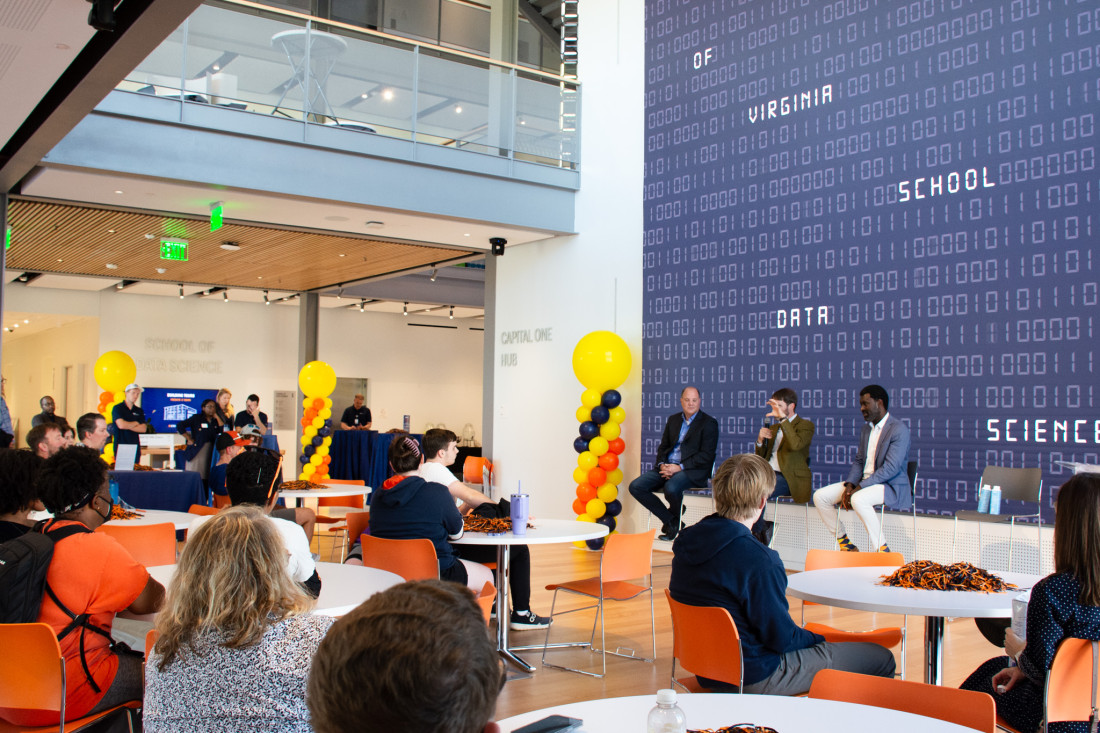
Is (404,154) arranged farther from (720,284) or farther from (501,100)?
(720,284)

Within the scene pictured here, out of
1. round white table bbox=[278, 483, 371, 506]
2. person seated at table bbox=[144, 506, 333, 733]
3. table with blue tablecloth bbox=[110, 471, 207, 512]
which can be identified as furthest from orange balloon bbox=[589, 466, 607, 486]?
person seated at table bbox=[144, 506, 333, 733]

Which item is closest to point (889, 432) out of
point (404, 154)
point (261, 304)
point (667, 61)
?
point (667, 61)

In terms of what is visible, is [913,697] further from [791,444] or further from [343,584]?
[791,444]

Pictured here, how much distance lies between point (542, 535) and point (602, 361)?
4.30 m

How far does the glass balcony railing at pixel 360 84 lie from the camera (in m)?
7.58

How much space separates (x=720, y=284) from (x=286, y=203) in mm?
4137

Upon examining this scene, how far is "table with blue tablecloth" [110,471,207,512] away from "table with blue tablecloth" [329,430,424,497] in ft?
16.0

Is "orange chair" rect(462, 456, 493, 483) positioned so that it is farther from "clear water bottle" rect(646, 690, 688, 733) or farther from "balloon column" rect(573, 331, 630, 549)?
"clear water bottle" rect(646, 690, 688, 733)

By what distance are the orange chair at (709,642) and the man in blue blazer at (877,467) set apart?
3653mm

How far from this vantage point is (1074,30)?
5.81 metres

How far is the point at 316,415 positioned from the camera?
12945mm

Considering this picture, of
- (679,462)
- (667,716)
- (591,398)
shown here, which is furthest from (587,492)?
(667,716)

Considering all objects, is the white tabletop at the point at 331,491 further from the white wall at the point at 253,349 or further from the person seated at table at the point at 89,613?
the white wall at the point at 253,349

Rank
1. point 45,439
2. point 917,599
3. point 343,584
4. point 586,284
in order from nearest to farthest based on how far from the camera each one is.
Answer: point 917,599, point 343,584, point 45,439, point 586,284
